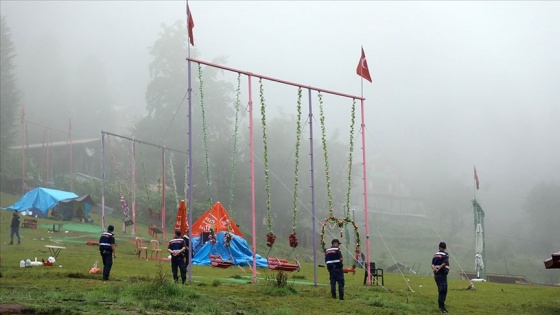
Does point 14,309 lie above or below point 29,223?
below

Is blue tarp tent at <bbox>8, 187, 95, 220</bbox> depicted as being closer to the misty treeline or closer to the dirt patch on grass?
the misty treeline

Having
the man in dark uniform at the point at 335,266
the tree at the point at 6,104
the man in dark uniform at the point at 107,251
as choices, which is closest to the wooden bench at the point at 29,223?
Result: the tree at the point at 6,104

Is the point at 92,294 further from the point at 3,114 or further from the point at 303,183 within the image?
the point at 3,114

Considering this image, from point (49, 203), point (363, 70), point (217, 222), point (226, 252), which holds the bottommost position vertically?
point (226, 252)

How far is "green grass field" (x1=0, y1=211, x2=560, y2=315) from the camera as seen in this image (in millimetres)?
15492

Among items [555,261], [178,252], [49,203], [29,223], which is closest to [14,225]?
[29,223]

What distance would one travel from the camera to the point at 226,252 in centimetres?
3762

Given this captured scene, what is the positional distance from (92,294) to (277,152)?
5557 cm

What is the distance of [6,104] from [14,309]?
67.2 meters

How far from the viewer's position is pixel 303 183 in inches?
2704

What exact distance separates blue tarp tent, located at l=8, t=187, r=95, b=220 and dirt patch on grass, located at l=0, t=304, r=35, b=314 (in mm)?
43520

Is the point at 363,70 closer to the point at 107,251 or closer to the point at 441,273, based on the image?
the point at 441,273

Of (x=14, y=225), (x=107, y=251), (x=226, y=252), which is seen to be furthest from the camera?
(x=226, y=252)

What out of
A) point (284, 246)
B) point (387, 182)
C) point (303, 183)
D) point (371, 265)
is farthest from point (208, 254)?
point (387, 182)
